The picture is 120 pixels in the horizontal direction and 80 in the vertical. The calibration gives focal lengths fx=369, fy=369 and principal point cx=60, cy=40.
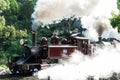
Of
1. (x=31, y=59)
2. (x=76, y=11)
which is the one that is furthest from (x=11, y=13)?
(x=31, y=59)

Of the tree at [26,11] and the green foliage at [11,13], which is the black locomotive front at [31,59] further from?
the tree at [26,11]

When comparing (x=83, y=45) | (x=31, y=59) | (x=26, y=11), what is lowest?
(x=31, y=59)

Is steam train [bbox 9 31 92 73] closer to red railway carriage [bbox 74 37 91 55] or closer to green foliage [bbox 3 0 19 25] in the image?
red railway carriage [bbox 74 37 91 55]

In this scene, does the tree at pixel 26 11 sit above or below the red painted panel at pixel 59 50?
above

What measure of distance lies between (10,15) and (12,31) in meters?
7.97

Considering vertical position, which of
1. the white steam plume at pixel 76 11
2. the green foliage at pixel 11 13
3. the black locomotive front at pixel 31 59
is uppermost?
the green foliage at pixel 11 13

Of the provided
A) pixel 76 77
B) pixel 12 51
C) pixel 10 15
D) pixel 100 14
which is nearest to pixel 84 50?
pixel 76 77

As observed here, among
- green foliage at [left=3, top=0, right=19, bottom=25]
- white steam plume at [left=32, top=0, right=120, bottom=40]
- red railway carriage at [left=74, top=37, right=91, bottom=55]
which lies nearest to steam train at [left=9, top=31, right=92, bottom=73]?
red railway carriage at [left=74, top=37, right=91, bottom=55]

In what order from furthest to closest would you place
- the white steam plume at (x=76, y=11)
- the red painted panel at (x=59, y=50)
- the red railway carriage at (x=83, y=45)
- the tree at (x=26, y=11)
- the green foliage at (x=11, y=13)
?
the tree at (x=26, y=11) → the green foliage at (x=11, y=13) → the white steam plume at (x=76, y=11) → the red railway carriage at (x=83, y=45) → the red painted panel at (x=59, y=50)

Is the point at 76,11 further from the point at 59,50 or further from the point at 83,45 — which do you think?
the point at 59,50

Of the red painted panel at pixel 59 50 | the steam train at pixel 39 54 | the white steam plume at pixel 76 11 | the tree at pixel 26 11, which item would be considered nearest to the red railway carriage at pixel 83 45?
the steam train at pixel 39 54

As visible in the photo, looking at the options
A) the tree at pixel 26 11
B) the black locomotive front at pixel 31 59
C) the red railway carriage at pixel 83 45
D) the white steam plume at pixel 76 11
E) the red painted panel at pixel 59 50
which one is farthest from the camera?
the tree at pixel 26 11

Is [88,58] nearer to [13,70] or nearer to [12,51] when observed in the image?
[13,70]

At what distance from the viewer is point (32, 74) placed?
23.2m
